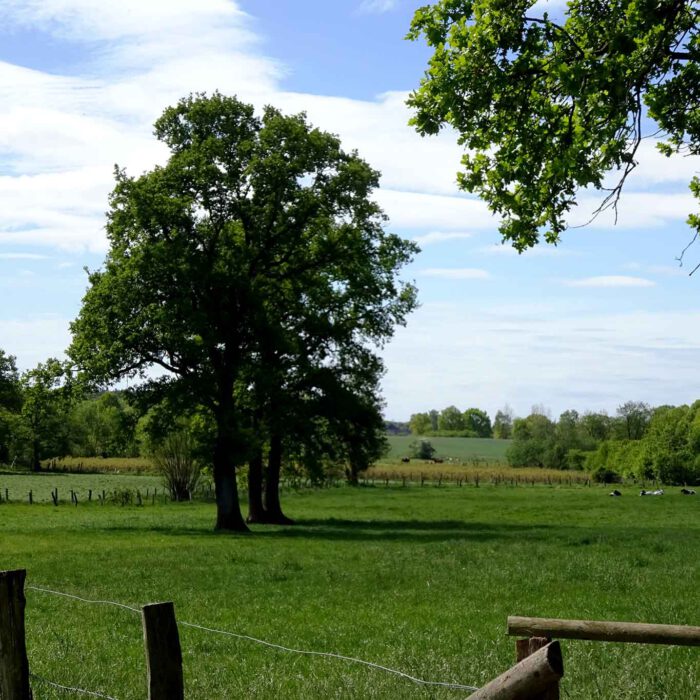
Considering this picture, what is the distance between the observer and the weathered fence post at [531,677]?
4824 millimetres

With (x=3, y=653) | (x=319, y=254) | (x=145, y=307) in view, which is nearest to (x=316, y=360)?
(x=319, y=254)

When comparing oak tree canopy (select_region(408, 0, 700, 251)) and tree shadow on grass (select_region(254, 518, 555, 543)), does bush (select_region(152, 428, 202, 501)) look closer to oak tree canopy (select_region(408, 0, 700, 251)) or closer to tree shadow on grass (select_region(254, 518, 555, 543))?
tree shadow on grass (select_region(254, 518, 555, 543))

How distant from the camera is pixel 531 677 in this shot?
4.85 m

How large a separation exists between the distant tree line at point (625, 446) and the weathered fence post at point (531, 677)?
11989cm

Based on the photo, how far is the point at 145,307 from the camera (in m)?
42.1

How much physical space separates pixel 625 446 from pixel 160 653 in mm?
131706

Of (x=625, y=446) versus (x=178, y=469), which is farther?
(x=625, y=446)

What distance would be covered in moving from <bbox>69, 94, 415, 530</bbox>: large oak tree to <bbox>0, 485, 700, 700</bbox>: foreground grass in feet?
24.0

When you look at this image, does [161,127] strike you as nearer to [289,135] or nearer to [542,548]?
[289,135]

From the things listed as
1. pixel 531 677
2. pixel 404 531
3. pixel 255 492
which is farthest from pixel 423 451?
pixel 531 677

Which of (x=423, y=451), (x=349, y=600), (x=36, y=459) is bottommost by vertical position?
(x=423, y=451)

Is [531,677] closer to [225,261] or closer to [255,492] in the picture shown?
[225,261]

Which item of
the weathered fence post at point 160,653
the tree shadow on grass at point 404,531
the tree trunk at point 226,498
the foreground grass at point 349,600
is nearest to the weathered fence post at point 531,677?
the weathered fence post at point 160,653

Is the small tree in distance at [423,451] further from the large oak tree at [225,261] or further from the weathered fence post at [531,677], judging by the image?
the weathered fence post at [531,677]
